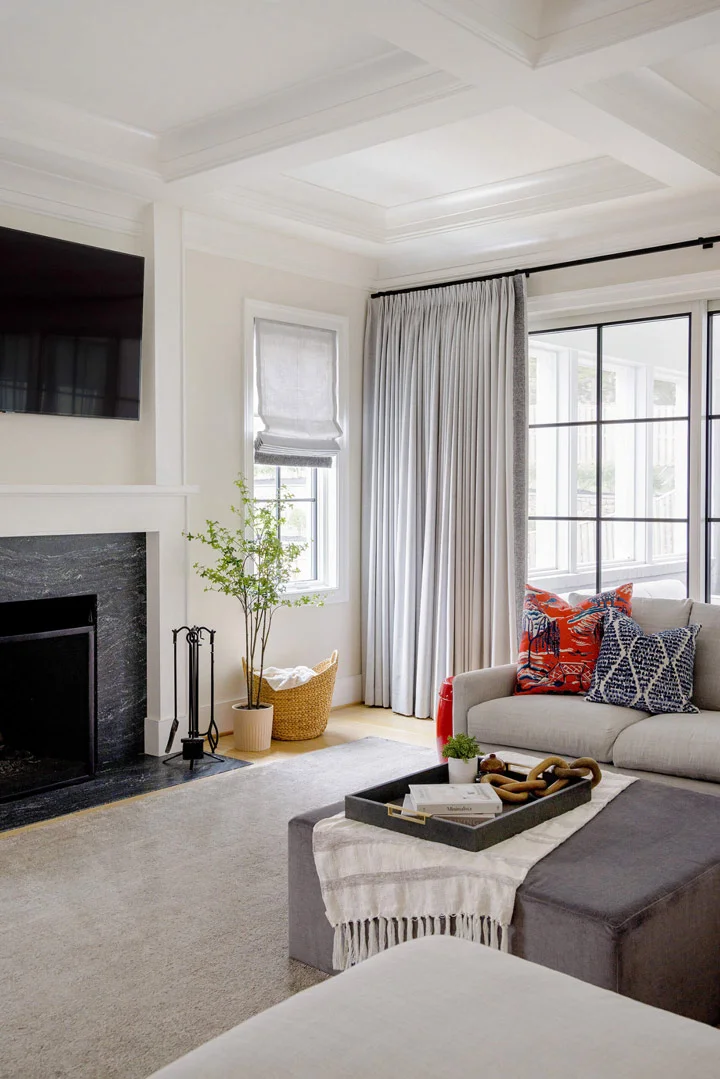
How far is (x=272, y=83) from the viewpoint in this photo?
144 inches

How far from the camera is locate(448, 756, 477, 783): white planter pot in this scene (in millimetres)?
2834

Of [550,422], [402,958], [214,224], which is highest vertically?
[214,224]

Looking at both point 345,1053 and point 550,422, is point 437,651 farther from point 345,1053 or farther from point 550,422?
point 345,1053

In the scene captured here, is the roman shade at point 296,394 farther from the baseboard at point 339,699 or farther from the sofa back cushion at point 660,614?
the sofa back cushion at point 660,614

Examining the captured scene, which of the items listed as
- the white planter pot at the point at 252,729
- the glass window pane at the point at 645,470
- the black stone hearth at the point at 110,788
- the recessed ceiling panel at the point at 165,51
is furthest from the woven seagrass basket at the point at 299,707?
the recessed ceiling panel at the point at 165,51

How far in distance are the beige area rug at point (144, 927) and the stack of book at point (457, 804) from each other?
1.74 ft

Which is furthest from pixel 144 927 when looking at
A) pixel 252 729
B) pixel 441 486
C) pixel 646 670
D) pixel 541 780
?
pixel 441 486

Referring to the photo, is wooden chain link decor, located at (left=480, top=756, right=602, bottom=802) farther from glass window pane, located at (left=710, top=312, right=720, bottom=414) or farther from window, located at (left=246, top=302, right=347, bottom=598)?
window, located at (left=246, top=302, right=347, bottom=598)

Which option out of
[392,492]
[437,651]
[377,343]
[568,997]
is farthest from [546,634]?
[568,997]

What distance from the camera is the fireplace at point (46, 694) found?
412 centimetres

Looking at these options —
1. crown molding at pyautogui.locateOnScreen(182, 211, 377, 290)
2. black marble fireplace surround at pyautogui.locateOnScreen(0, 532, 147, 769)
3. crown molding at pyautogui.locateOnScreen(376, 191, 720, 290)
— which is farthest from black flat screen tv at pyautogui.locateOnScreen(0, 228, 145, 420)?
crown molding at pyautogui.locateOnScreen(376, 191, 720, 290)

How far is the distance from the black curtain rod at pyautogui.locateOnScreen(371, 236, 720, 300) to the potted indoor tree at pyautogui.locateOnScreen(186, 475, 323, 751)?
4.73 feet

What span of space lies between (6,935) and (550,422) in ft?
12.0

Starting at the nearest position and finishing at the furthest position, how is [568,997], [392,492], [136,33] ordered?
[568,997] < [136,33] < [392,492]
